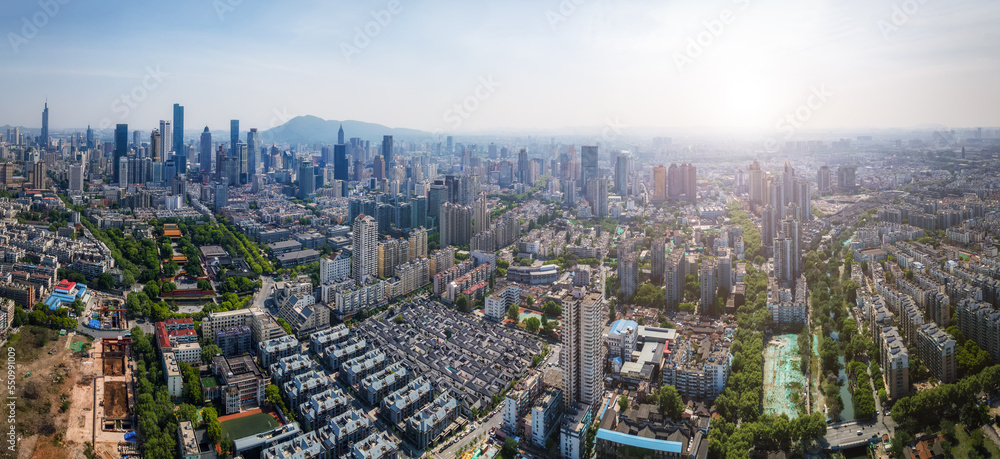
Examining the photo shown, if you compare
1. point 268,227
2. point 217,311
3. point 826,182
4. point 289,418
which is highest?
point 826,182

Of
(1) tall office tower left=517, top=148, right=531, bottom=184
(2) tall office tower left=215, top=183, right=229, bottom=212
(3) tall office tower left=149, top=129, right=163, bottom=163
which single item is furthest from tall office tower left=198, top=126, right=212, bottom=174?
(1) tall office tower left=517, top=148, right=531, bottom=184

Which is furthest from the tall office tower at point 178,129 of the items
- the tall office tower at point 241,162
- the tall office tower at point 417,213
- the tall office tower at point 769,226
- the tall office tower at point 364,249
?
the tall office tower at point 769,226

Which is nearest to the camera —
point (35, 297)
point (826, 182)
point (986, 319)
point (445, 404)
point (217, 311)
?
point (445, 404)

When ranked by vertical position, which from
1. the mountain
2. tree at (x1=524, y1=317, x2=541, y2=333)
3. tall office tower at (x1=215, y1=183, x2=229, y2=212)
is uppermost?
the mountain

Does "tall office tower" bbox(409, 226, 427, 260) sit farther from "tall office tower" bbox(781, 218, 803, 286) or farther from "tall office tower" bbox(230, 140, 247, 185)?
"tall office tower" bbox(230, 140, 247, 185)

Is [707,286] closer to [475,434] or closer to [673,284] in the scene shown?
[673,284]

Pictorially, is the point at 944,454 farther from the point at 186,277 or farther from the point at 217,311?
the point at 186,277

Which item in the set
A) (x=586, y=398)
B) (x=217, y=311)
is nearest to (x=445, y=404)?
(x=586, y=398)
